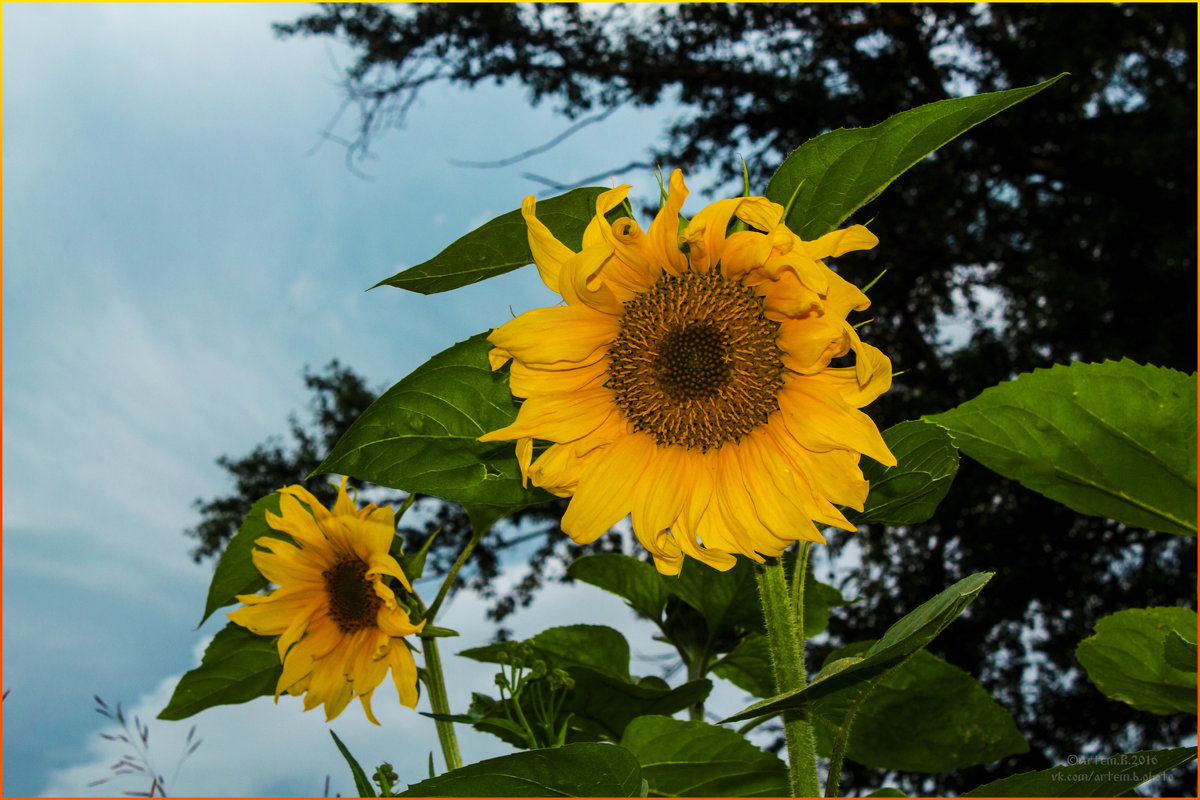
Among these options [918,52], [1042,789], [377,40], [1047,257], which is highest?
[377,40]

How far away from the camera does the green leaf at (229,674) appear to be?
27.8 inches

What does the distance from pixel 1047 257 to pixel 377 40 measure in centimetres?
308

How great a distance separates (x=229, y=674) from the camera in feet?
2.43

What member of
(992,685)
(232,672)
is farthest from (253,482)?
(232,672)

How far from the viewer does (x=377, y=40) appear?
4.06m

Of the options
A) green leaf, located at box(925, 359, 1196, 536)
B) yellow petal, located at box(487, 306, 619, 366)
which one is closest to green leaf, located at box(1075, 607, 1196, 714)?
green leaf, located at box(925, 359, 1196, 536)

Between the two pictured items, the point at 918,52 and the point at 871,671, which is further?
the point at 918,52

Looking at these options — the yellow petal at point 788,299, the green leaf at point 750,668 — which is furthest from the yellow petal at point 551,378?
the green leaf at point 750,668

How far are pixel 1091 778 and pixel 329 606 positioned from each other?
0.61 metres

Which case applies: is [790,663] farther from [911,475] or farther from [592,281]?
[592,281]

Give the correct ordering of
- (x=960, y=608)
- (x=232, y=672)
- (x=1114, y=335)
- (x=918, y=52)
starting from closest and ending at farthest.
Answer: (x=960, y=608) < (x=232, y=672) < (x=1114, y=335) < (x=918, y=52)

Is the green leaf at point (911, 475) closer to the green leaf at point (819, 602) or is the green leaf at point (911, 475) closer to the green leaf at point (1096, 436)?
the green leaf at point (1096, 436)

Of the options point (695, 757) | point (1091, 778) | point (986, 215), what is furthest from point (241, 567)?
point (986, 215)

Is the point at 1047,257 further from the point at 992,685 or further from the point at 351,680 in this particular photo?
the point at 351,680
